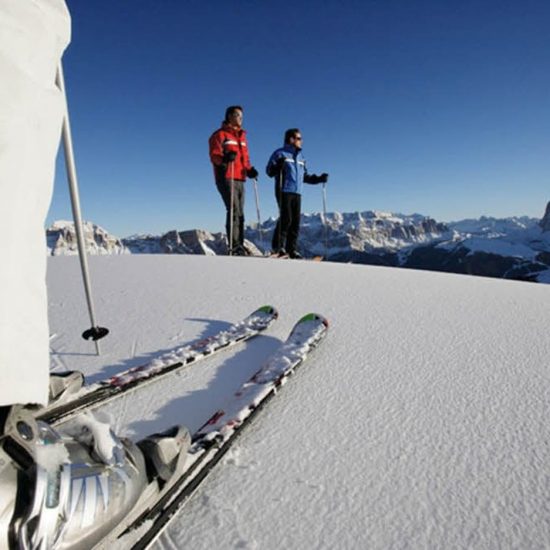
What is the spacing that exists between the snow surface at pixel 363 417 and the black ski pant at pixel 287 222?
411 centimetres

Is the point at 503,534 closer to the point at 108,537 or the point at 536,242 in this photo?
the point at 108,537

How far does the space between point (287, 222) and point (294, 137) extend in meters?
1.74

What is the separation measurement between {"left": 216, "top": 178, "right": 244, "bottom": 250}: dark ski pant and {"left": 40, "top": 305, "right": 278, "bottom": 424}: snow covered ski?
4.69m

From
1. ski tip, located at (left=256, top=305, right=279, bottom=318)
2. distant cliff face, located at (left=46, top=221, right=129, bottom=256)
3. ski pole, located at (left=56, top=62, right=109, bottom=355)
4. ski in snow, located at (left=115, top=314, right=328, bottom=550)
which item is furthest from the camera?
distant cliff face, located at (left=46, top=221, right=129, bottom=256)

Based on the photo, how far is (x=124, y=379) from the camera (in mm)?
1787

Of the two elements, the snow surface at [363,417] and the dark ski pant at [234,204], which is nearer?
the snow surface at [363,417]

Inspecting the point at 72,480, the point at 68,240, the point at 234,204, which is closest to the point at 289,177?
the point at 234,204

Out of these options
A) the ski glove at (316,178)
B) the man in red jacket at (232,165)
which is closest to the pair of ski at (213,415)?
the man in red jacket at (232,165)

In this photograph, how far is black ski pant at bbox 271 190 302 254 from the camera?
7.32 m

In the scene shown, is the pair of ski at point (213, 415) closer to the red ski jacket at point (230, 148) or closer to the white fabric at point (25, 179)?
the white fabric at point (25, 179)

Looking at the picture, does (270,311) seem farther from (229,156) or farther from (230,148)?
(230,148)

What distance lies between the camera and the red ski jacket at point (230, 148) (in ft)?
21.8

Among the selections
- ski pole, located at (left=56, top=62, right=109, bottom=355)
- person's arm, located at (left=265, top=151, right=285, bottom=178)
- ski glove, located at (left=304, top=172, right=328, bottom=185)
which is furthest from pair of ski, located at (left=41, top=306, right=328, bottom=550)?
ski glove, located at (left=304, top=172, right=328, bottom=185)

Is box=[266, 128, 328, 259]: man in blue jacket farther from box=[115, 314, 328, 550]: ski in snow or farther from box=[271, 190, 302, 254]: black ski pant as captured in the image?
box=[115, 314, 328, 550]: ski in snow
